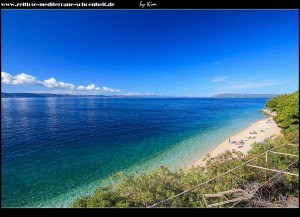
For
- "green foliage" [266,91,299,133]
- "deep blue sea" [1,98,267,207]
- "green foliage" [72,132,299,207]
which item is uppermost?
"green foliage" [266,91,299,133]

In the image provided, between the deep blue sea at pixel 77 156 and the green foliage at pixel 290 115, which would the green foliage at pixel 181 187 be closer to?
the green foliage at pixel 290 115

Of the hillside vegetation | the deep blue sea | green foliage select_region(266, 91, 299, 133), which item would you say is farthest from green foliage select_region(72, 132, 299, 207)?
the deep blue sea

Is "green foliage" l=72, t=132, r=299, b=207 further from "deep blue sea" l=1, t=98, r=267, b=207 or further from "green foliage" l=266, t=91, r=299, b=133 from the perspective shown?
"deep blue sea" l=1, t=98, r=267, b=207

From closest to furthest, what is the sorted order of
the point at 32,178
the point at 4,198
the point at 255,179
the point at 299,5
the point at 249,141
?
the point at 299,5, the point at 255,179, the point at 4,198, the point at 32,178, the point at 249,141

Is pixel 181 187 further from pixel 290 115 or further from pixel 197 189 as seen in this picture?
pixel 290 115

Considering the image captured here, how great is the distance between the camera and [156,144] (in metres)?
28.3

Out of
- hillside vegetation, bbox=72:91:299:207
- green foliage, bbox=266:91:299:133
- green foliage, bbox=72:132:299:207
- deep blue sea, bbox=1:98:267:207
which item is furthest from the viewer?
deep blue sea, bbox=1:98:267:207

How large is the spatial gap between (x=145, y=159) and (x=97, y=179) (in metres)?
6.82

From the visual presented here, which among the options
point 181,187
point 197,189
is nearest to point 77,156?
point 181,187

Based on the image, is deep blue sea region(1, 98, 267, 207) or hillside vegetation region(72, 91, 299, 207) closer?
hillside vegetation region(72, 91, 299, 207)

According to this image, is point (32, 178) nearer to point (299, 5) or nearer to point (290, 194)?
point (290, 194)
